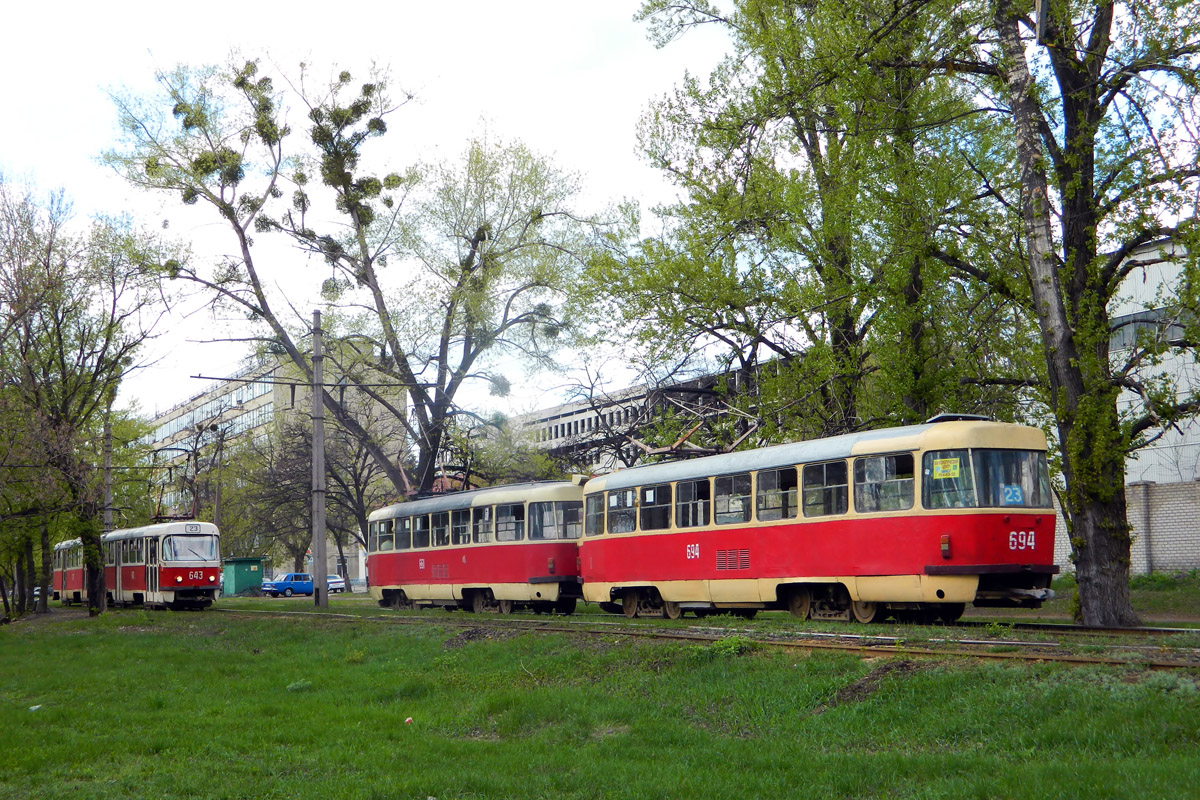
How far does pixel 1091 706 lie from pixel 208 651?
15342mm

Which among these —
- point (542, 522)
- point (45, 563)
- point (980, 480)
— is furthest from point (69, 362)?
point (980, 480)

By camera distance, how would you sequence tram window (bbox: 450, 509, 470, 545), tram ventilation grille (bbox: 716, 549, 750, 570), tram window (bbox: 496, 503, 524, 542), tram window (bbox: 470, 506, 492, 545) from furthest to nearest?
tram window (bbox: 450, 509, 470, 545) < tram window (bbox: 470, 506, 492, 545) < tram window (bbox: 496, 503, 524, 542) < tram ventilation grille (bbox: 716, 549, 750, 570)

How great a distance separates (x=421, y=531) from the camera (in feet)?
98.0

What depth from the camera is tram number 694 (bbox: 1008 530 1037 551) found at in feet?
50.8

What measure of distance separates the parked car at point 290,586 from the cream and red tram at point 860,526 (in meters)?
47.0

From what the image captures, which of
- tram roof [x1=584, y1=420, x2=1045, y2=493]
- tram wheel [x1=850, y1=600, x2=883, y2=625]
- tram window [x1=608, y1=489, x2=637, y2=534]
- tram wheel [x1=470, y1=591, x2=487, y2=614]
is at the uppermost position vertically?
tram roof [x1=584, y1=420, x2=1045, y2=493]

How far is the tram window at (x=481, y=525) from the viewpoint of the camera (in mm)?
26531

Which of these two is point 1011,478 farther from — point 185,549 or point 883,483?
point 185,549

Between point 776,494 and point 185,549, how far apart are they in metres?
25.2

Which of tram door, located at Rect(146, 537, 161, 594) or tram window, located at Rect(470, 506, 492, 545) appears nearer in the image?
tram window, located at Rect(470, 506, 492, 545)

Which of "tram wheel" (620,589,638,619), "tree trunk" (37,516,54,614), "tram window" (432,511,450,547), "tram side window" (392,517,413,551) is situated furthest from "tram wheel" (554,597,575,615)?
"tree trunk" (37,516,54,614)

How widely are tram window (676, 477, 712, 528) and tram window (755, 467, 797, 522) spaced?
138 cm

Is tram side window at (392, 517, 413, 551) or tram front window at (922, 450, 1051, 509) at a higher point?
tram front window at (922, 450, 1051, 509)

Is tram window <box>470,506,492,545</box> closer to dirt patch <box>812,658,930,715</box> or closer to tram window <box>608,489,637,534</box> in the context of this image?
tram window <box>608,489,637,534</box>
